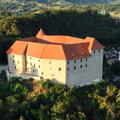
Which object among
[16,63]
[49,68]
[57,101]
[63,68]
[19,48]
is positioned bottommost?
[57,101]

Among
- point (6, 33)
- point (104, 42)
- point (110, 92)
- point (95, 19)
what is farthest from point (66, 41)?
point (95, 19)

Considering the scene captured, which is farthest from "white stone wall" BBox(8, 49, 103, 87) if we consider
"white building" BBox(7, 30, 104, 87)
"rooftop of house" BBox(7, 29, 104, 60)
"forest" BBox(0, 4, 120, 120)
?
"forest" BBox(0, 4, 120, 120)

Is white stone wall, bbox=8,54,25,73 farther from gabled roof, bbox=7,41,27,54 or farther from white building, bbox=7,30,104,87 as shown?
gabled roof, bbox=7,41,27,54

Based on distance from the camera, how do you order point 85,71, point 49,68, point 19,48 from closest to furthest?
point 49,68 < point 85,71 < point 19,48

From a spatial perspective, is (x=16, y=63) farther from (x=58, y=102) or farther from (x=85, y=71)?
(x=85, y=71)

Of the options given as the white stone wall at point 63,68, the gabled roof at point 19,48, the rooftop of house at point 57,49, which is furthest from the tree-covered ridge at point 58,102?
the gabled roof at point 19,48

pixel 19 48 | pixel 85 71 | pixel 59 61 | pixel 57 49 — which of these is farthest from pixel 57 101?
pixel 19 48

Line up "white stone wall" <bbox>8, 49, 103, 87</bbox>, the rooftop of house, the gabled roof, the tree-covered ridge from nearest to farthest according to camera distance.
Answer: the tree-covered ridge → "white stone wall" <bbox>8, 49, 103, 87</bbox> → the rooftop of house → the gabled roof

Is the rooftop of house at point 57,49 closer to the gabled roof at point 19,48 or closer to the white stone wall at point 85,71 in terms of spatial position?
the gabled roof at point 19,48
